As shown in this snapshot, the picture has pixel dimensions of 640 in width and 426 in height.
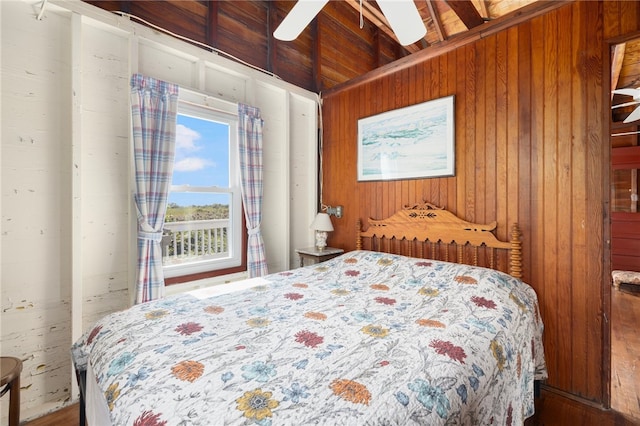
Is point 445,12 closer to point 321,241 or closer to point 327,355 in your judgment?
point 321,241

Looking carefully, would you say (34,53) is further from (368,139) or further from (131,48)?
(368,139)

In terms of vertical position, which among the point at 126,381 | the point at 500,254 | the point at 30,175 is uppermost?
the point at 30,175

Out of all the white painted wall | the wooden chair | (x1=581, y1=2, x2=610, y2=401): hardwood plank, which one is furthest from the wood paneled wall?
the wooden chair

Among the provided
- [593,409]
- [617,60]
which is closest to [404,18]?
[593,409]

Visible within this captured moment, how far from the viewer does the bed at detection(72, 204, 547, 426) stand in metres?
0.87

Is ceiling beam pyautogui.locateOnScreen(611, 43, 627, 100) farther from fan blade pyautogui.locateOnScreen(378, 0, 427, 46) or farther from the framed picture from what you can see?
fan blade pyautogui.locateOnScreen(378, 0, 427, 46)

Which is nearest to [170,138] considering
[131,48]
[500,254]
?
[131,48]

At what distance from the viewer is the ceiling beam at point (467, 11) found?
7.26 ft

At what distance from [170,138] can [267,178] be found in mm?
1050

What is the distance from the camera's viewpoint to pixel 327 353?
115cm

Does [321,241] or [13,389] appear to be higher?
[321,241]

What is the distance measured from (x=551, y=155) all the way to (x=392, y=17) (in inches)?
56.1

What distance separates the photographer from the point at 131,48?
2.18 meters

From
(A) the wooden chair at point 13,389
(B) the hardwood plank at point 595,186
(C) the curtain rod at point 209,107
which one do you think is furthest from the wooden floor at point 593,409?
(C) the curtain rod at point 209,107
